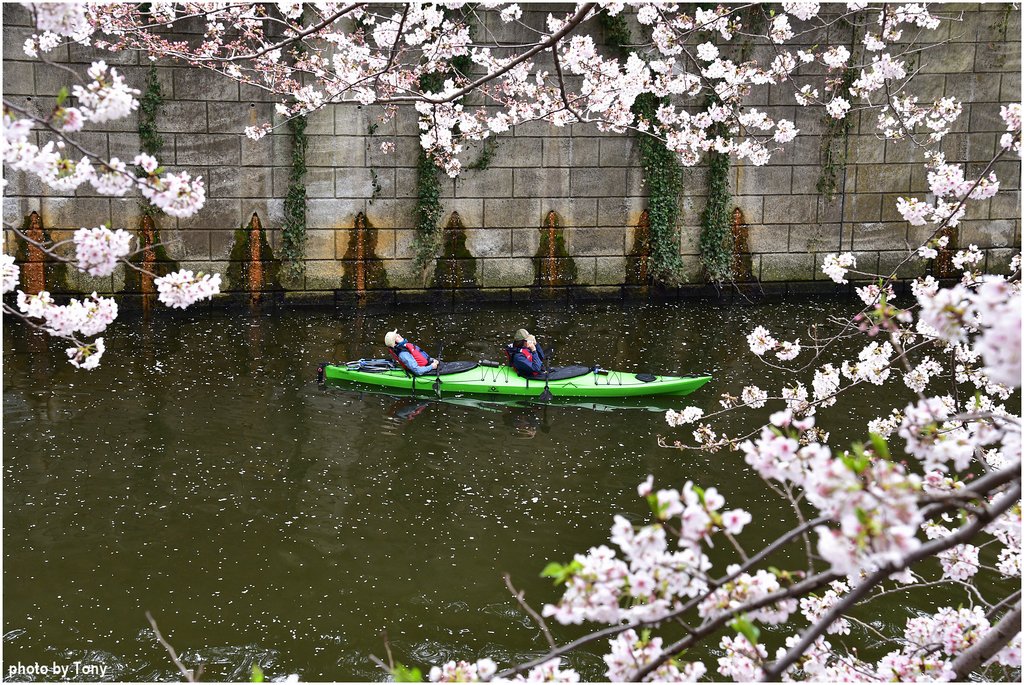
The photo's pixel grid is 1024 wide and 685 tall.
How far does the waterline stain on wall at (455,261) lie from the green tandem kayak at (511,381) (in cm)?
303

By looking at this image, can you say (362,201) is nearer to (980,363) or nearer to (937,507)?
(980,363)

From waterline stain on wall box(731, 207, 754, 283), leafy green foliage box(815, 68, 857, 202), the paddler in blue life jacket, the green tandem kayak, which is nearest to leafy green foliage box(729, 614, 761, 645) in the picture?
the green tandem kayak

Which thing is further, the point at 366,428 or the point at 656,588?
the point at 366,428

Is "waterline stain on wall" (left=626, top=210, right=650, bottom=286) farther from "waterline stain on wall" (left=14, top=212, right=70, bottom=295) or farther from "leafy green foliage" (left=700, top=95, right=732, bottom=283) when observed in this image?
"waterline stain on wall" (left=14, top=212, right=70, bottom=295)

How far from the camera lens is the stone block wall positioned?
12727 mm

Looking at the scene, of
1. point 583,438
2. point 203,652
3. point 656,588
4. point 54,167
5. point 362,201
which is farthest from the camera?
point 362,201

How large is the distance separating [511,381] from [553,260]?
3639 millimetres

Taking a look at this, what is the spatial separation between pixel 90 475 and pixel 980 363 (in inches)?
264

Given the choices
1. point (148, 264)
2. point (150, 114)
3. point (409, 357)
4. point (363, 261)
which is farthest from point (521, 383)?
point (150, 114)

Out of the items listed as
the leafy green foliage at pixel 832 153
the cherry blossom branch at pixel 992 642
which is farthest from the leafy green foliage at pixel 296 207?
the cherry blossom branch at pixel 992 642

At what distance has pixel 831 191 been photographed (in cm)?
1412

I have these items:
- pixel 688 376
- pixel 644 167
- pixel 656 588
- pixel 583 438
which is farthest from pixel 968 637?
pixel 644 167

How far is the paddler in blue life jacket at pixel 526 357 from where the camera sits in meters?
10.7

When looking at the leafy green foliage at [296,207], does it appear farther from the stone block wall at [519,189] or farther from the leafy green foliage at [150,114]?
the leafy green foliage at [150,114]
